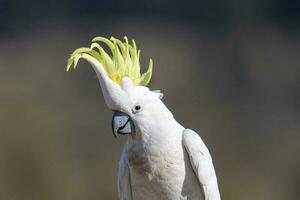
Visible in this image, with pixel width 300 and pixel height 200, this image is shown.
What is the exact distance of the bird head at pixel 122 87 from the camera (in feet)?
10.1

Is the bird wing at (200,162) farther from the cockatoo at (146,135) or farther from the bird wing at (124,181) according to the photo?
the bird wing at (124,181)

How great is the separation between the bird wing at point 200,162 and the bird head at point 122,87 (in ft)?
0.42

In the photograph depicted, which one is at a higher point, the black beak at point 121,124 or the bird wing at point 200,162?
the black beak at point 121,124

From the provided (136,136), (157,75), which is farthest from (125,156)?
(157,75)

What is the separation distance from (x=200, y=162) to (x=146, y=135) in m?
0.19

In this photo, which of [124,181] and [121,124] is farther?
[124,181]

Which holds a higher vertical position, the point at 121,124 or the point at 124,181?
the point at 121,124

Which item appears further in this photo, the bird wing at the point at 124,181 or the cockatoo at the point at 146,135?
the bird wing at the point at 124,181

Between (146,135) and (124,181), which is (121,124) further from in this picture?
(124,181)

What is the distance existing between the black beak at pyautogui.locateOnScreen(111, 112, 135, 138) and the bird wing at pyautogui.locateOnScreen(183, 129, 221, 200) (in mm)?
183

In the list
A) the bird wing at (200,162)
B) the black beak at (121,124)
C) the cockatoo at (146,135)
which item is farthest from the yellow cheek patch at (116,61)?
the bird wing at (200,162)

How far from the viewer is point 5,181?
543 centimetres

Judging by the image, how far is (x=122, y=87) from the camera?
10.2 ft

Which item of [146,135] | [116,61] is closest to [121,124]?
[146,135]
